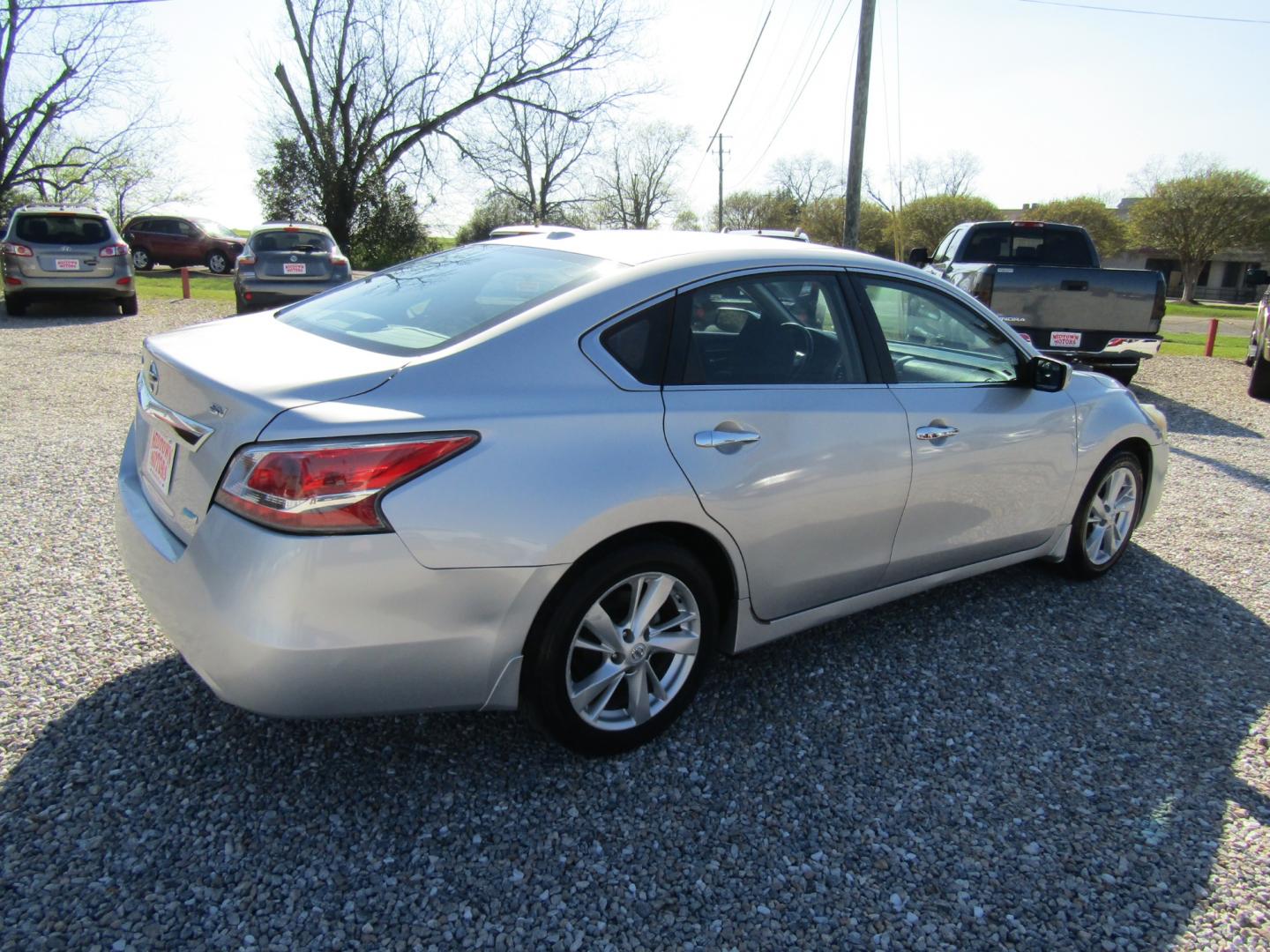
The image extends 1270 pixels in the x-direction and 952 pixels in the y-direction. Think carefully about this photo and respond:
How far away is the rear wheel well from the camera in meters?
2.50

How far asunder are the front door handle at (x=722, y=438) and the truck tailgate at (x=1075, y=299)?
7206 millimetres

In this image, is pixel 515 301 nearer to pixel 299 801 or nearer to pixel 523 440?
pixel 523 440

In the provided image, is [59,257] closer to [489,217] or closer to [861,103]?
[861,103]

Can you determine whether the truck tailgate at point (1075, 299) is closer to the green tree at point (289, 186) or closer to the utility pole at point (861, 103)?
the utility pole at point (861, 103)

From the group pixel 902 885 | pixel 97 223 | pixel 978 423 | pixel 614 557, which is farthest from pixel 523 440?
pixel 97 223

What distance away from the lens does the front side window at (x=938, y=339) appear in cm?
351

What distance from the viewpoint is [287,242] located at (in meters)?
13.6

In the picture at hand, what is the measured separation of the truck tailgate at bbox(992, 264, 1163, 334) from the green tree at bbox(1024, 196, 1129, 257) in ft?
145

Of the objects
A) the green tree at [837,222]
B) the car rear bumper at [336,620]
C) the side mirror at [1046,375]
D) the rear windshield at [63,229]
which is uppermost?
the green tree at [837,222]

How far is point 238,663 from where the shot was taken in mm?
2225

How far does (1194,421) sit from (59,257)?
1530 centimetres

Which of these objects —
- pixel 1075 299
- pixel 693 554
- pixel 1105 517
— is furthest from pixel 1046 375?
pixel 1075 299

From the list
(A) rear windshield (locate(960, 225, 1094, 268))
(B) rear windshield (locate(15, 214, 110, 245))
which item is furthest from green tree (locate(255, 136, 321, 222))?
(A) rear windshield (locate(960, 225, 1094, 268))

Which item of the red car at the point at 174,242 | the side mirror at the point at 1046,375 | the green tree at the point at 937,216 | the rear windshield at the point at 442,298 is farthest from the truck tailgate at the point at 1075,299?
the green tree at the point at 937,216
